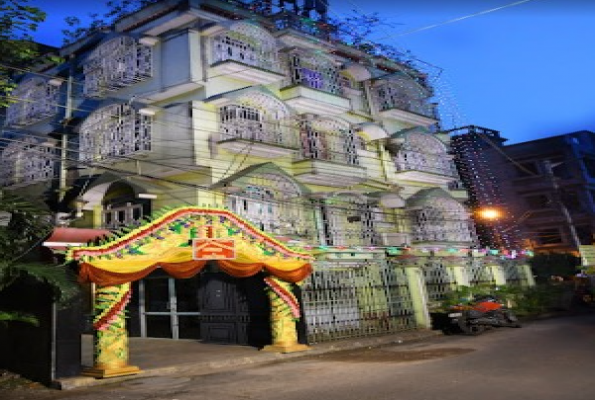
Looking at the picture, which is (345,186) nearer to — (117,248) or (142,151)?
(142,151)

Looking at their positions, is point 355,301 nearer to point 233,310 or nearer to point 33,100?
point 233,310

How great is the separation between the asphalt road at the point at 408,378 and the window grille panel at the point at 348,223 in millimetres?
7872

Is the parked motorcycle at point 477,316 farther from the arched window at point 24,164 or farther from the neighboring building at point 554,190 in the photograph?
the neighboring building at point 554,190

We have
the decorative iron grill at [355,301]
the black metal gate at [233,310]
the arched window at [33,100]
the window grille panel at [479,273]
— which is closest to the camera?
the black metal gate at [233,310]

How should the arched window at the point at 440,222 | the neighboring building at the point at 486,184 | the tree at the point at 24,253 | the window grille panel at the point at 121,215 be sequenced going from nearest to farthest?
the tree at the point at 24,253 → the window grille panel at the point at 121,215 → the arched window at the point at 440,222 → the neighboring building at the point at 486,184

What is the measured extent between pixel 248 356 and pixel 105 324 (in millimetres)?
3496

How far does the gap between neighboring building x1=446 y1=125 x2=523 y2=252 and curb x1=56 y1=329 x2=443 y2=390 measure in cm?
1945

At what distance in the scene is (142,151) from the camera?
51.7 feet

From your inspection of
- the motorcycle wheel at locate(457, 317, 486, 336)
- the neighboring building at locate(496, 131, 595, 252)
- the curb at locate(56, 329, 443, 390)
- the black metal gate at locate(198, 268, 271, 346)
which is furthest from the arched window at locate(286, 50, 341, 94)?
the neighboring building at locate(496, 131, 595, 252)

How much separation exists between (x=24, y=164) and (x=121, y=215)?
668 centimetres

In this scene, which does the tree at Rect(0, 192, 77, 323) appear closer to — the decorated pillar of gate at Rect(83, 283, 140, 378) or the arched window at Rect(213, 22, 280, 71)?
the decorated pillar of gate at Rect(83, 283, 140, 378)

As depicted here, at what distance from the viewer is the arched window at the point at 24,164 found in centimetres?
1858

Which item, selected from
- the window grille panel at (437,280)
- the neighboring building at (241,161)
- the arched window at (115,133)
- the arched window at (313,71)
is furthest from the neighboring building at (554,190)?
the arched window at (115,133)

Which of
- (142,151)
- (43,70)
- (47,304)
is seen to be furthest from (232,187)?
(43,70)
